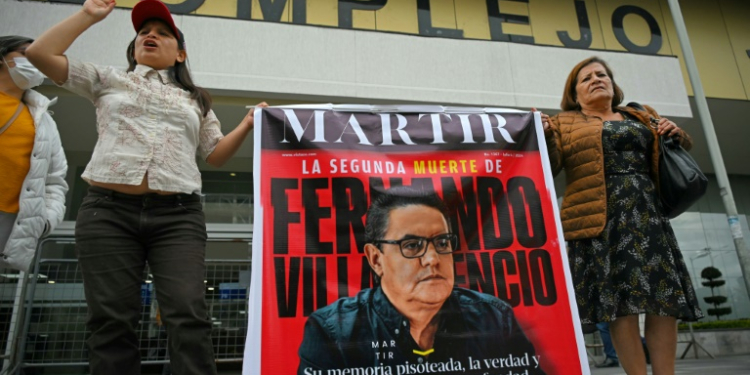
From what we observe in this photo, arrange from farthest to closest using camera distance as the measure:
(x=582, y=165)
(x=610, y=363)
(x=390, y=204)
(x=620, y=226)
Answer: (x=610, y=363) < (x=582, y=165) < (x=620, y=226) < (x=390, y=204)

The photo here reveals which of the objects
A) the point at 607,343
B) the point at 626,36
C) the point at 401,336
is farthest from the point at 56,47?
the point at 626,36

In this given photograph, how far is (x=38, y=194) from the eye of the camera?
2.49m

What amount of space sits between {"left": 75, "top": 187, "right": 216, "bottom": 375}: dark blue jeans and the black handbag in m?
2.28

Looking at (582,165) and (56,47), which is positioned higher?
(56,47)

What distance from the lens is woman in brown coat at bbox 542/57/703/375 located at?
7.68 ft

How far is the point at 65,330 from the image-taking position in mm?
4242

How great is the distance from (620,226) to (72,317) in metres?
4.38

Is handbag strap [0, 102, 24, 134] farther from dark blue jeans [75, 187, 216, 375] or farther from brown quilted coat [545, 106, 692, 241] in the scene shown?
brown quilted coat [545, 106, 692, 241]

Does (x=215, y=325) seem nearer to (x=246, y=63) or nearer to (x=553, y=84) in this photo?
(x=246, y=63)

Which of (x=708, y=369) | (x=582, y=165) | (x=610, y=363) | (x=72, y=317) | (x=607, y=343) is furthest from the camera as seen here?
(x=610, y=363)

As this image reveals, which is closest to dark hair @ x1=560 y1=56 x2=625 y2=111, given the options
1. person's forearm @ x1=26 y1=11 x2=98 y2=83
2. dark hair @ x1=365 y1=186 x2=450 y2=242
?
dark hair @ x1=365 y1=186 x2=450 y2=242

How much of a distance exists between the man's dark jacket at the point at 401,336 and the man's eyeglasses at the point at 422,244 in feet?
0.64

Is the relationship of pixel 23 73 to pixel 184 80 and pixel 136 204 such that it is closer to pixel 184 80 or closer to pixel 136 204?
pixel 184 80

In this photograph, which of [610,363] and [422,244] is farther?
[610,363]
